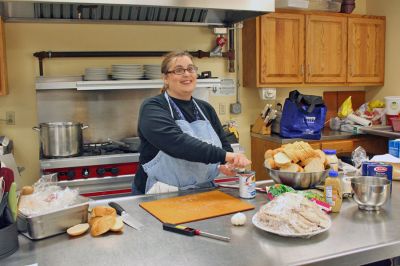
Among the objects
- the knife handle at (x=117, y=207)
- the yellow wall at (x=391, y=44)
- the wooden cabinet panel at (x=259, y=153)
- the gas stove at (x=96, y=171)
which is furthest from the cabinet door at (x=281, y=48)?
the knife handle at (x=117, y=207)

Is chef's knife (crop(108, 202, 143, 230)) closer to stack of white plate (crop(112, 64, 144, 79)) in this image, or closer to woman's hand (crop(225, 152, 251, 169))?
woman's hand (crop(225, 152, 251, 169))

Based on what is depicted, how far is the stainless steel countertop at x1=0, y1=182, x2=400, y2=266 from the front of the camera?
117 centimetres

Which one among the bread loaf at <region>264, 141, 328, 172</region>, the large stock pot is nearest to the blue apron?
the bread loaf at <region>264, 141, 328, 172</region>

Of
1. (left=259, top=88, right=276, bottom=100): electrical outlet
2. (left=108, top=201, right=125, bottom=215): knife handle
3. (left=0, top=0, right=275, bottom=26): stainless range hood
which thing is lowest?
(left=108, top=201, right=125, bottom=215): knife handle

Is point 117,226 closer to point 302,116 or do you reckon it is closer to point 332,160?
point 332,160

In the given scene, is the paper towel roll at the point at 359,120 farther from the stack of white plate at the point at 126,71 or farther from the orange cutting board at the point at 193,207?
the orange cutting board at the point at 193,207

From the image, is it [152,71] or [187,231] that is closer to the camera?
[187,231]

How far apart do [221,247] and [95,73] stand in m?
2.37

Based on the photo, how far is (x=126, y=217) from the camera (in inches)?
59.6

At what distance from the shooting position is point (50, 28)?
3.38m

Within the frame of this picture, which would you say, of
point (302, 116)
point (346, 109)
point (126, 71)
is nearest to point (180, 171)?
point (126, 71)

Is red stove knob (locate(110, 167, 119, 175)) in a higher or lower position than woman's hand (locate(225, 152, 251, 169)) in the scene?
lower

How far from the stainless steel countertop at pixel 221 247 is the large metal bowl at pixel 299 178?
0.31 m

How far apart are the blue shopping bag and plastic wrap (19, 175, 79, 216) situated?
2.56m
